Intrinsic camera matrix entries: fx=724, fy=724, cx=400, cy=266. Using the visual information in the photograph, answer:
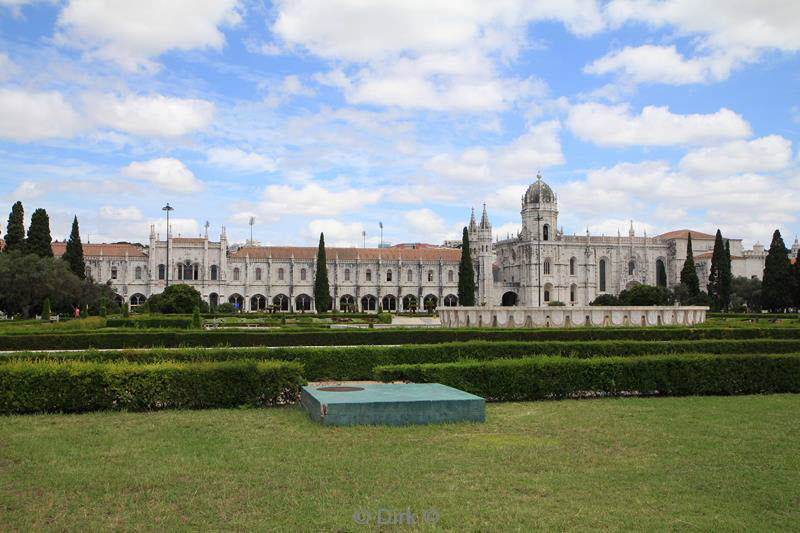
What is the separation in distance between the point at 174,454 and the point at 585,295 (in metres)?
74.6

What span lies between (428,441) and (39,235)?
49.7 metres

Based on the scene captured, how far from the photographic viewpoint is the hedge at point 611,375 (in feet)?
39.8

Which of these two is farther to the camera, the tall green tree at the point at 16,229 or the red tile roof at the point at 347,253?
the red tile roof at the point at 347,253

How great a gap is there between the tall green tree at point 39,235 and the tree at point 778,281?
53370mm

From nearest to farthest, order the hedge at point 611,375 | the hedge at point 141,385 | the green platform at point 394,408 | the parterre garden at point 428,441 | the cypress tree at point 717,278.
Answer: the parterre garden at point 428,441, the green platform at point 394,408, the hedge at point 141,385, the hedge at point 611,375, the cypress tree at point 717,278

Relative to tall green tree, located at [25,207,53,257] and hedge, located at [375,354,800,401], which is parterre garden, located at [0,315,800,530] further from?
tall green tree, located at [25,207,53,257]

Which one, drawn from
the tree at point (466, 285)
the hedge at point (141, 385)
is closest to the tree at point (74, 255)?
the tree at point (466, 285)

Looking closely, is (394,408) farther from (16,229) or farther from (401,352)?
(16,229)

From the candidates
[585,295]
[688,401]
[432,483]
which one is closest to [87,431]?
[432,483]

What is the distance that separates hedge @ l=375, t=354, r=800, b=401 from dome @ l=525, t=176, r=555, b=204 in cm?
6733

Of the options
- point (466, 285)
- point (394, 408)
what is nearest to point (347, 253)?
point (466, 285)

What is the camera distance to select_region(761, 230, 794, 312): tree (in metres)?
54.8

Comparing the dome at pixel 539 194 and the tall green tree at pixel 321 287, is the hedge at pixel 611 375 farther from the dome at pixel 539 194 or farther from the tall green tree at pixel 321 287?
the dome at pixel 539 194

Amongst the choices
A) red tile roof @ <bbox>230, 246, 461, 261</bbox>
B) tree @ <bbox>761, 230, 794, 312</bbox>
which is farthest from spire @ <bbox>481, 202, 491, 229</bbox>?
tree @ <bbox>761, 230, 794, 312</bbox>
